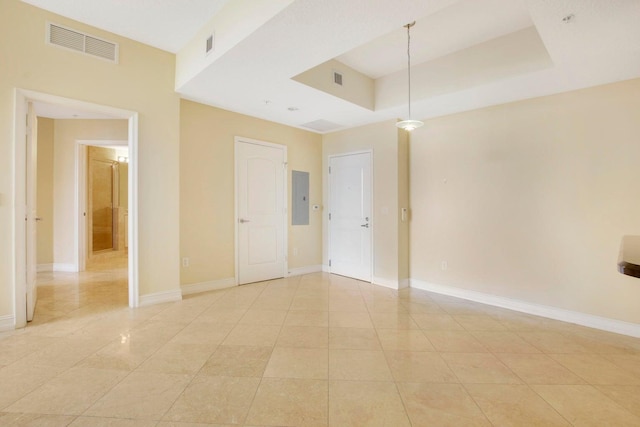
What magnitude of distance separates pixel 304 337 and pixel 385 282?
2.23 meters

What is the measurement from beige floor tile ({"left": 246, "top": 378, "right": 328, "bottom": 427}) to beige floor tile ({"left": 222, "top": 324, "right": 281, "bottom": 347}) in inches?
24.3

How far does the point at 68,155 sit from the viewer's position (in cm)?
561

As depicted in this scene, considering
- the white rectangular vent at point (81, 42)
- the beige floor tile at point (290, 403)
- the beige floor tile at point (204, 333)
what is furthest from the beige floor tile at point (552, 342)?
the white rectangular vent at point (81, 42)

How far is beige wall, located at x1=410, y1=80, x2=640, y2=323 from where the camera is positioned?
302cm

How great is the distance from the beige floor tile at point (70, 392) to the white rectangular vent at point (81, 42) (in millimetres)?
3074

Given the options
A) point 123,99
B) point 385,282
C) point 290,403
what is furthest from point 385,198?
point 123,99

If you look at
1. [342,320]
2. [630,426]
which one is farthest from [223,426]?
[630,426]

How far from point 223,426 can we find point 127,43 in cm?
392

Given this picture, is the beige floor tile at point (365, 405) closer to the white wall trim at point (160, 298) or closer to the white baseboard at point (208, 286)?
the white wall trim at point (160, 298)

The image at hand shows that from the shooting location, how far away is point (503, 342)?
8.86ft

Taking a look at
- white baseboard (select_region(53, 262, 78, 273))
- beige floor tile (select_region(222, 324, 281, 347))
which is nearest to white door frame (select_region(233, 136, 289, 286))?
beige floor tile (select_region(222, 324, 281, 347))

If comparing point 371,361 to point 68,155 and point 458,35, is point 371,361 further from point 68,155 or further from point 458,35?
point 68,155

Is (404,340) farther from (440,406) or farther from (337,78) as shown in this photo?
(337,78)

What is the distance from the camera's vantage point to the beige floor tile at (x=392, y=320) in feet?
10.00
